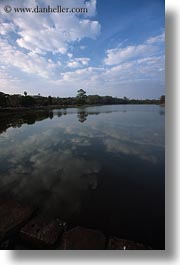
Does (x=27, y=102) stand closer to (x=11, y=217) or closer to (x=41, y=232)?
(x=11, y=217)

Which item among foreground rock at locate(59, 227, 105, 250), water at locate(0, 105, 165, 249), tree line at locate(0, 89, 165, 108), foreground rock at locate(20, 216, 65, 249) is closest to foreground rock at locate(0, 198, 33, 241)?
foreground rock at locate(20, 216, 65, 249)

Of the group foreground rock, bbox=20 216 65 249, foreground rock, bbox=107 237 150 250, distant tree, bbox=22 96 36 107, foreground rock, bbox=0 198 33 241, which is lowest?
foreground rock, bbox=107 237 150 250

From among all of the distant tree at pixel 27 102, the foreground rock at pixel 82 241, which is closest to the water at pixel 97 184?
the foreground rock at pixel 82 241

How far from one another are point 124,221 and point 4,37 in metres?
3.76

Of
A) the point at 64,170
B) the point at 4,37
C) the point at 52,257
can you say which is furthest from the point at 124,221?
the point at 4,37

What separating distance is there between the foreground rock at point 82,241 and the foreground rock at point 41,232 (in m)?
0.11

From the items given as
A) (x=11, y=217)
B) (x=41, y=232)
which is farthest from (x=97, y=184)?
(x=11, y=217)

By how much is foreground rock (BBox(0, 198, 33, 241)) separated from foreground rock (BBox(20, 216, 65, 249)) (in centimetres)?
12

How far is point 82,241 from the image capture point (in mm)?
1907

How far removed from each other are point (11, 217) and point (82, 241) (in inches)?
39.0

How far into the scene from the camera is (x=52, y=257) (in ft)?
6.28

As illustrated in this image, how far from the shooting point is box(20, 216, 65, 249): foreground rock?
1874 millimetres

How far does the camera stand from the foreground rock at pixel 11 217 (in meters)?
1.97

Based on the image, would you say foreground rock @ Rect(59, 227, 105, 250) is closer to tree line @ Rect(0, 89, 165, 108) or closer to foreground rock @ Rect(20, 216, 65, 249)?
foreground rock @ Rect(20, 216, 65, 249)
